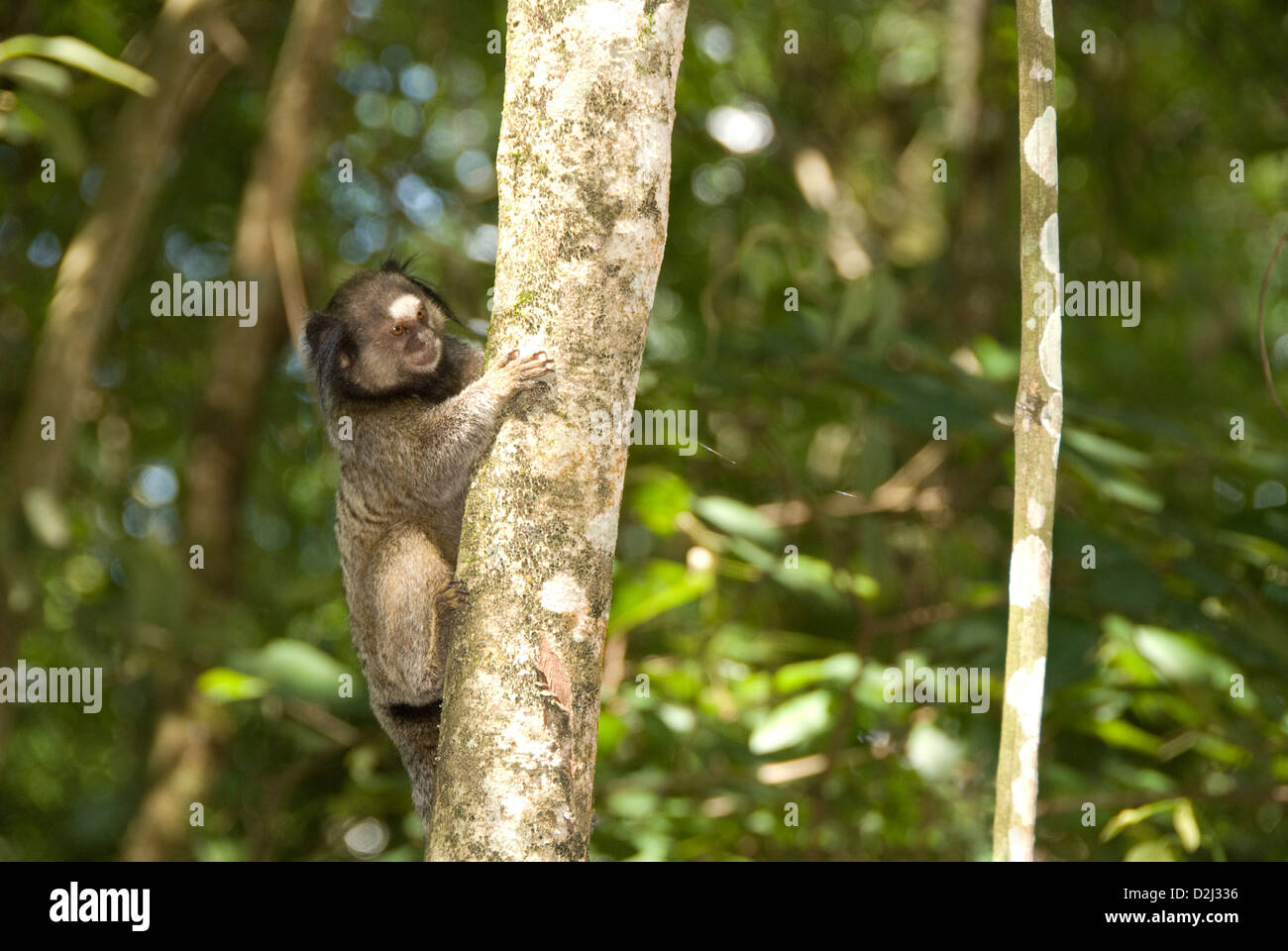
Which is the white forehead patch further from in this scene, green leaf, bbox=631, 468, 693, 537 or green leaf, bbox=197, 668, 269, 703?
green leaf, bbox=197, 668, 269, 703

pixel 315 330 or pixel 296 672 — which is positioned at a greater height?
pixel 315 330

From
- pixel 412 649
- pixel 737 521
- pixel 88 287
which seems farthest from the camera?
pixel 88 287

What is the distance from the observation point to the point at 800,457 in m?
8.66

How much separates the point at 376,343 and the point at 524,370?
7.04 ft

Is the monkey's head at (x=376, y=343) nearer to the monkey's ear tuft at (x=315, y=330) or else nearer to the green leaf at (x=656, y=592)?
the monkey's ear tuft at (x=315, y=330)

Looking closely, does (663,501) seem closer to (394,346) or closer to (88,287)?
(394,346)

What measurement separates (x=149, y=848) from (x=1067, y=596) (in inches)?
197

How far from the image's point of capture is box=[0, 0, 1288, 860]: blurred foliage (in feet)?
15.8

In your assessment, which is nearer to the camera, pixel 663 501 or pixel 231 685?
pixel 231 685

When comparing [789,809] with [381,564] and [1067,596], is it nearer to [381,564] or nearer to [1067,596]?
[1067,596]

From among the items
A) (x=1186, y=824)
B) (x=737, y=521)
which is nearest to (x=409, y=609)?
(x=737, y=521)

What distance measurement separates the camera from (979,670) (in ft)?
17.4

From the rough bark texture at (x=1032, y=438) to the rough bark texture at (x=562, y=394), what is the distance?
820mm

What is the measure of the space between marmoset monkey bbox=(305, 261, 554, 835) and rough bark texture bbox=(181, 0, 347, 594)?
220 cm
